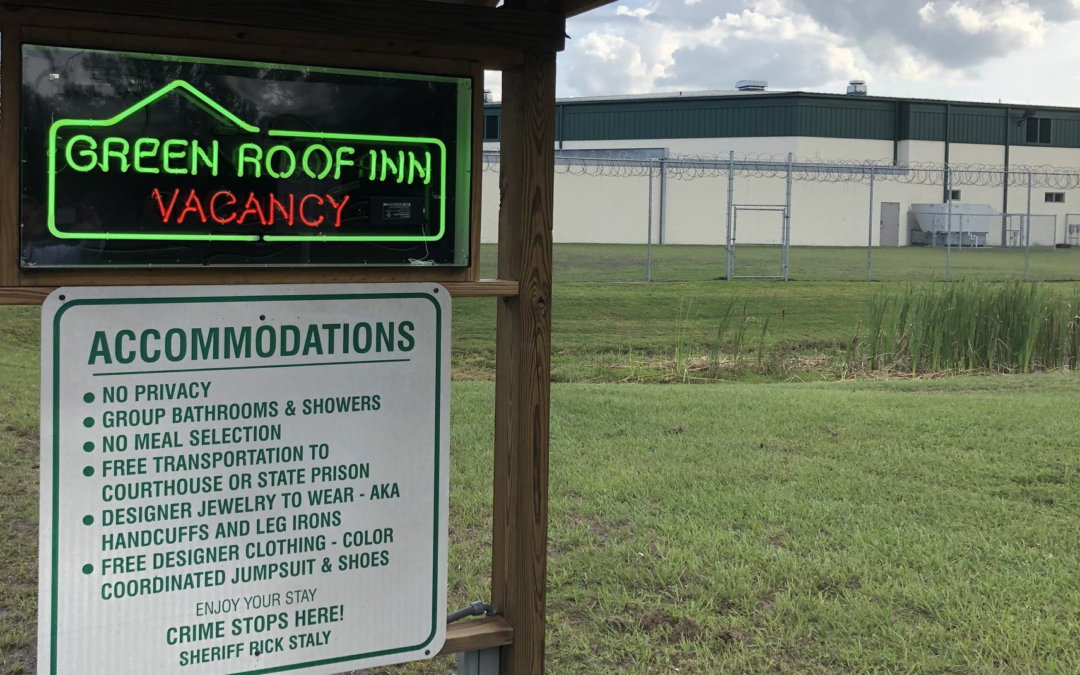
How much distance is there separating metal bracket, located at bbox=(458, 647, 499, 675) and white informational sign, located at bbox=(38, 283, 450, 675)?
0.67ft

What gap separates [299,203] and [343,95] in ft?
0.97

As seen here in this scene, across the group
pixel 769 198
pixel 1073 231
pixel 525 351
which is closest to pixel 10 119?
pixel 525 351

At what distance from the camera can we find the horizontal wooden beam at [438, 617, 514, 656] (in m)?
2.95

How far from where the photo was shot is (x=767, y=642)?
12.7 ft

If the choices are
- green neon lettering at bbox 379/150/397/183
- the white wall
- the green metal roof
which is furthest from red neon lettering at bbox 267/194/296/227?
the green metal roof

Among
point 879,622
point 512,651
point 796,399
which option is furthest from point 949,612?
point 796,399

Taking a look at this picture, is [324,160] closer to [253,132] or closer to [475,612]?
[253,132]

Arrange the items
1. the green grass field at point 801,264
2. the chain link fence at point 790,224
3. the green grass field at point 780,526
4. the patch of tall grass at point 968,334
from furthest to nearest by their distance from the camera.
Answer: the chain link fence at point 790,224
the green grass field at point 801,264
the patch of tall grass at point 968,334
the green grass field at point 780,526

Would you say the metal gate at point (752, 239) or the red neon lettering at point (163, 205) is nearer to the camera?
the red neon lettering at point (163, 205)

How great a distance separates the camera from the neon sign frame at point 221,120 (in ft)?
7.87

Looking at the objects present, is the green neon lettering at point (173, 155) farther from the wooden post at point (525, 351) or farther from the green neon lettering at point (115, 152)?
the wooden post at point (525, 351)

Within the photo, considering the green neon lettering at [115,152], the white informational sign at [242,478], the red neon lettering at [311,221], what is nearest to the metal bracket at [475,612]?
the white informational sign at [242,478]

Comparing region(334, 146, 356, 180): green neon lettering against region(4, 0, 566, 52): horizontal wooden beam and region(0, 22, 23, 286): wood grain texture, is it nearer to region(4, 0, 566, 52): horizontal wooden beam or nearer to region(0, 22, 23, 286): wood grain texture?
region(4, 0, 566, 52): horizontal wooden beam

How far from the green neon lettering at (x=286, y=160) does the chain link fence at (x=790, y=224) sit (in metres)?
13.9
